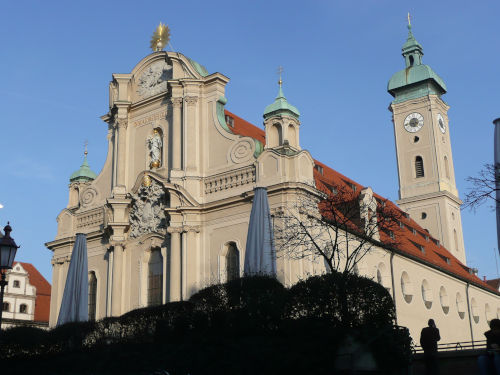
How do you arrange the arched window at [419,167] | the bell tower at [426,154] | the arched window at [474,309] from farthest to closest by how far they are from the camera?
the arched window at [419,167] → the bell tower at [426,154] → the arched window at [474,309]

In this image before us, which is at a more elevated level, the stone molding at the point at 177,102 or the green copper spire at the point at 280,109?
the stone molding at the point at 177,102

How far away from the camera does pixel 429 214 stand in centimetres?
5822

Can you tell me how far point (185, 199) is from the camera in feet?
109

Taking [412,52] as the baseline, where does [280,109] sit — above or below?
below

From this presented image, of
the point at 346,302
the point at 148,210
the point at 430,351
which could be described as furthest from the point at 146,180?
the point at 430,351

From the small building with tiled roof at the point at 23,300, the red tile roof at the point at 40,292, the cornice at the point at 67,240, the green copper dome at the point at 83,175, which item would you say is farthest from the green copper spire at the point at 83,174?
the red tile roof at the point at 40,292

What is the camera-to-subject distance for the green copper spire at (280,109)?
104 ft

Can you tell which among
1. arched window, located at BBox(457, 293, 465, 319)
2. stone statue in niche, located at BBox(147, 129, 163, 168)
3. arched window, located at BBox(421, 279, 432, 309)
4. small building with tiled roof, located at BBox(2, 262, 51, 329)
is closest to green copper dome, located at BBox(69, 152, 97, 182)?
stone statue in niche, located at BBox(147, 129, 163, 168)

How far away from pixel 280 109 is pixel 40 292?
128ft

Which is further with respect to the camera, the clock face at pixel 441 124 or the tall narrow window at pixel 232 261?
the clock face at pixel 441 124

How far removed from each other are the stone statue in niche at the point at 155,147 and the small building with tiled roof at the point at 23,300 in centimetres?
2581

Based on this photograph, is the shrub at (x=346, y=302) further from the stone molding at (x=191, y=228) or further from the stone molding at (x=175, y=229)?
the stone molding at (x=175, y=229)

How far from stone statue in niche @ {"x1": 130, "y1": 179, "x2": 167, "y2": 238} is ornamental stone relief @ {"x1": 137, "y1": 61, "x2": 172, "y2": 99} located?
576 cm

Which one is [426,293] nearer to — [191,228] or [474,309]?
[474,309]
